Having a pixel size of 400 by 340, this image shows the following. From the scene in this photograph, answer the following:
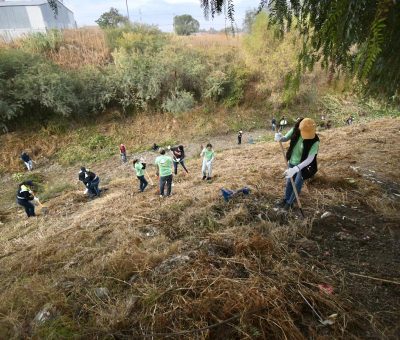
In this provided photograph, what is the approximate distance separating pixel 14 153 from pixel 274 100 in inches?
636

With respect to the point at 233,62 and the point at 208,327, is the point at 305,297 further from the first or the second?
the point at 233,62

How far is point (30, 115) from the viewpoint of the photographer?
17234mm

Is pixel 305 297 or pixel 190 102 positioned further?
pixel 190 102

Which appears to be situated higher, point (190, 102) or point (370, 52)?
point (370, 52)

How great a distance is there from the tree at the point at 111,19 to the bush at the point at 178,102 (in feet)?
Result: 29.6

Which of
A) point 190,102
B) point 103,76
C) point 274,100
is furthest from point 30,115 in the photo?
point 274,100

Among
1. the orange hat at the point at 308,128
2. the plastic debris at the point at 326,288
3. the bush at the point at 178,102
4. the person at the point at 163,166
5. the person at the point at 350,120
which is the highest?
the orange hat at the point at 308,128

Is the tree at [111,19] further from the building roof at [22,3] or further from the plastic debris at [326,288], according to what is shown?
the plastic debris at [326,288]

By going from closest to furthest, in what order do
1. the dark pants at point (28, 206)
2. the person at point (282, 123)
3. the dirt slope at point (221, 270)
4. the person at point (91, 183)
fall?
the dirt slope at point (221, 270) → the dark pants at point (28, 206) → the person at point (91, 183) → the person at point (282, 123)

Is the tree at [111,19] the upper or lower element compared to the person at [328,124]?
upper

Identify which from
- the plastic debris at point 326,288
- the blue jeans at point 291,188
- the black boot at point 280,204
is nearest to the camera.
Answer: the plastic debris at point 326,288

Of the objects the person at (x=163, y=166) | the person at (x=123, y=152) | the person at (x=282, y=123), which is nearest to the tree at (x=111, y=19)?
the person at (x=123, y=152)

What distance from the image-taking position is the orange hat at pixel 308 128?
3.85 metres

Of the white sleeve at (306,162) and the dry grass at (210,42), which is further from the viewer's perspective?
the dry grass at (210,42)
